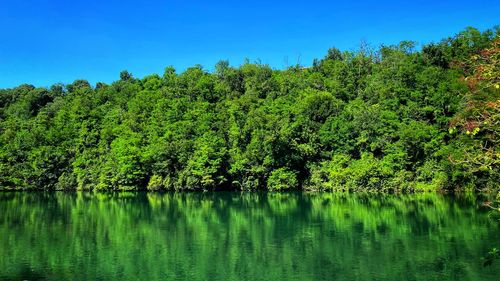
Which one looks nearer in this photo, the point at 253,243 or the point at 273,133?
the point at 253,243

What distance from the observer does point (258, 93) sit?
73125 mm

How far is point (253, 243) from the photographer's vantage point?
886 inches

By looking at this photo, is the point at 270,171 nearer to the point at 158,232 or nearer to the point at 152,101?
the point at 152,101

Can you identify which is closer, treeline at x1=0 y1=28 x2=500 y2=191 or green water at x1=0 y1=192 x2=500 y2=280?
green water at x1=0 y1=192 x2=500 y2=280

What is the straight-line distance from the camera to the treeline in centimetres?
5228

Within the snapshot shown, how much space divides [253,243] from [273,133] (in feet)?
119

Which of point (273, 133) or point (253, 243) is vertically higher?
point (273, 133)

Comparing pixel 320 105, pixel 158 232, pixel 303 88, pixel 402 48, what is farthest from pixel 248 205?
pixel 402 48

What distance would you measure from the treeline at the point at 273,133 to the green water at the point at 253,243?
15.1m

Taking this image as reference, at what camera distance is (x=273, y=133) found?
58312 millimetres

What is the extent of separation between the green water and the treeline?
49.7 ft

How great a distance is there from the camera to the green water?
54.5 ft

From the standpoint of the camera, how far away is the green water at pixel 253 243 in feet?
54.5

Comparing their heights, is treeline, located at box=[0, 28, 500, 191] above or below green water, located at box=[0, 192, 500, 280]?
above
